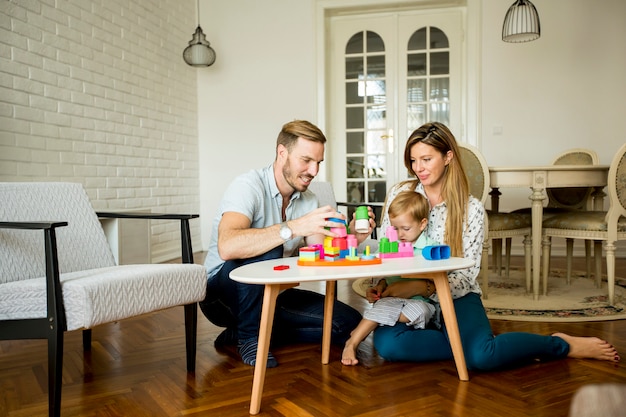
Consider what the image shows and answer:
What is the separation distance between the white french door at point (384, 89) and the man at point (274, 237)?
3.45 metres

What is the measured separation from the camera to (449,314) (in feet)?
5.90

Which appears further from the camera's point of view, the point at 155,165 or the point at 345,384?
the point at 155,165

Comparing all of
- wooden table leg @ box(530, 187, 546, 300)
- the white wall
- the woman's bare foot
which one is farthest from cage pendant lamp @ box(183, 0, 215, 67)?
the woman's bare foot

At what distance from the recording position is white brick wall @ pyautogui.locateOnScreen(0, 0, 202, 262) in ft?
11.0

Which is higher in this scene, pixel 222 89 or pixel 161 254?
pixel 222 89

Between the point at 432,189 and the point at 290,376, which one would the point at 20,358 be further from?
the point at 432,189

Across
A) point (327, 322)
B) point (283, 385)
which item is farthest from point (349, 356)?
point (283, 385)

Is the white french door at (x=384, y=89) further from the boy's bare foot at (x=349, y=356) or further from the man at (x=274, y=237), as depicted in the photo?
the boy's bare foot at (x=349, y=356)

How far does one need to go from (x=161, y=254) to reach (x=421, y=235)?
3.54 meters

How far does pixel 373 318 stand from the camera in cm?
204

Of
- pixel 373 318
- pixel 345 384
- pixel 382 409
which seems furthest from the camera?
pixel 373 318

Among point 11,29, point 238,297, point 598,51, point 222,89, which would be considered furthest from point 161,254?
point 598,51

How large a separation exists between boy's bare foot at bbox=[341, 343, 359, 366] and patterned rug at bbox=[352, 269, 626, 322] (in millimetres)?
1016

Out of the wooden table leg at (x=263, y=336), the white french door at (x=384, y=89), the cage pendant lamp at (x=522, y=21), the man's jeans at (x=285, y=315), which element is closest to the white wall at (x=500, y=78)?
the white french door at (x=384, y=89)
